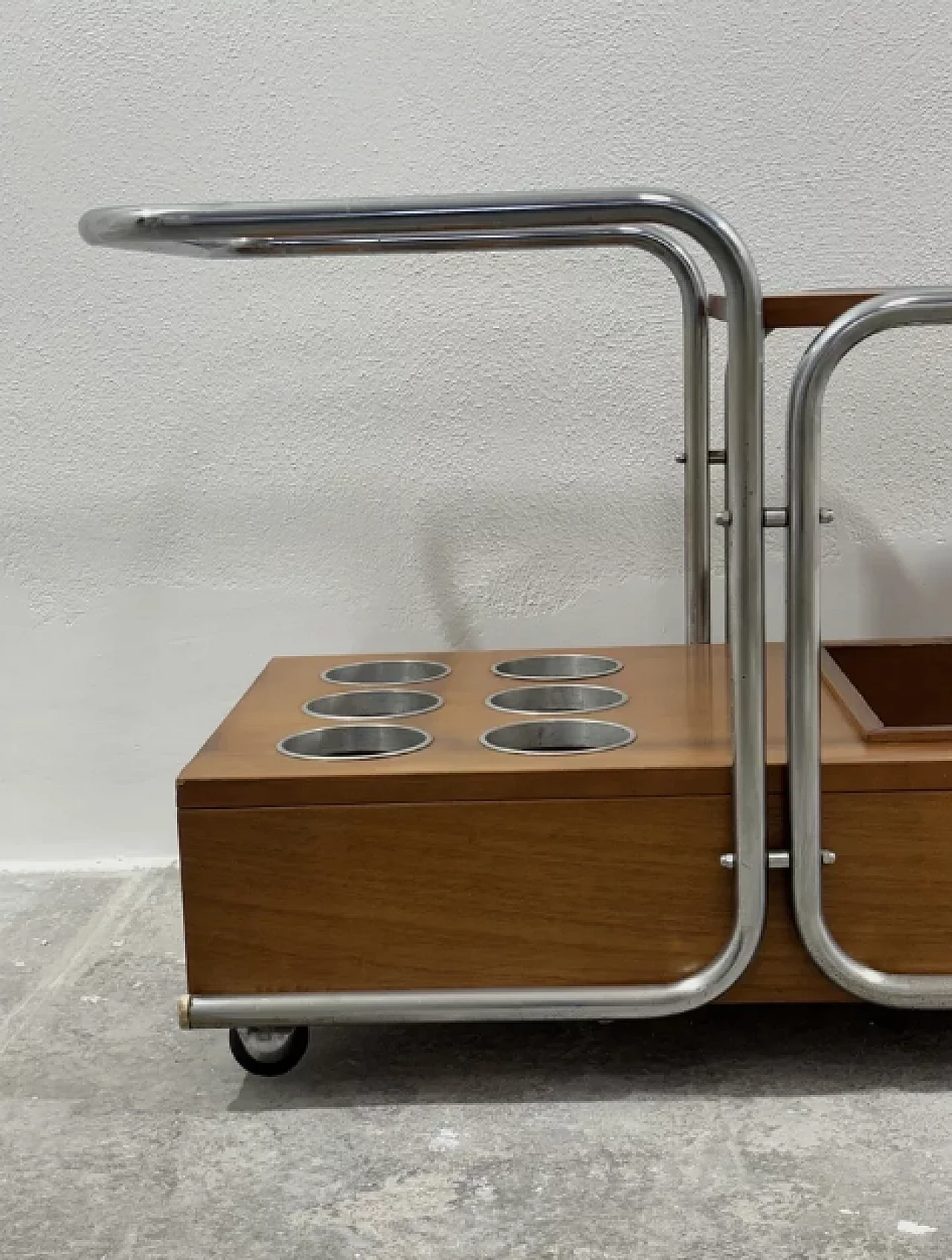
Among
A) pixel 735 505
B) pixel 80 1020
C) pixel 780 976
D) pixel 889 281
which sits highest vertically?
pixel 889 281

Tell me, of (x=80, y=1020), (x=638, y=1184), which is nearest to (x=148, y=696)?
(x=80, y=1020)

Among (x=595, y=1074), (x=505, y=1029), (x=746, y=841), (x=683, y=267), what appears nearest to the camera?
(x=746, y=841)

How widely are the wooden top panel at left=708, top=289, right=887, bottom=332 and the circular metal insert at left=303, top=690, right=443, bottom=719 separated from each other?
558mm

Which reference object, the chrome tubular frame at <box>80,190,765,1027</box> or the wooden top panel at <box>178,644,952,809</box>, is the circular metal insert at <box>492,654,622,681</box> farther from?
the chrome tubular frame at <box>80,190,765,1027</box>

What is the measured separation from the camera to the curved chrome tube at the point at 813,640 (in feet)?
4.56

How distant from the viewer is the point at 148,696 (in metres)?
2.38

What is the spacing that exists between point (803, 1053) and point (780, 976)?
0.43 ft

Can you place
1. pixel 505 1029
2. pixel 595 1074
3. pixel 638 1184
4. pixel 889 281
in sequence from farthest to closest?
1. pixel 889 281
2. pixel 505 1029
3. pixel 595 1074
4. pixel 638 1184

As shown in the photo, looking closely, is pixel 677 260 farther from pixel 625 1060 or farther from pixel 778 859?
pixel 625 1060

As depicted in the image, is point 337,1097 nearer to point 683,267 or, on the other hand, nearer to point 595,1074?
point 595,1074

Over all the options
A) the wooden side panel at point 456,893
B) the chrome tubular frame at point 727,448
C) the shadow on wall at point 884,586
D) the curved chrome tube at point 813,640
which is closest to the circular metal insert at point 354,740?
the wooden side panel at point 456,893

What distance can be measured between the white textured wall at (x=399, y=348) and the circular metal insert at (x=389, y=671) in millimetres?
358

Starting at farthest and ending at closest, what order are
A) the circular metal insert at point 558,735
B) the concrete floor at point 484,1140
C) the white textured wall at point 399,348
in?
the white textured wall at point 399,348
the circular metal insert at point 558,735
the concrete floor at point 484,1140

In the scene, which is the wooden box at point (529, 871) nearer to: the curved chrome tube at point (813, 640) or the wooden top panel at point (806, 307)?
the curved chrome tube at point (813, 640)
